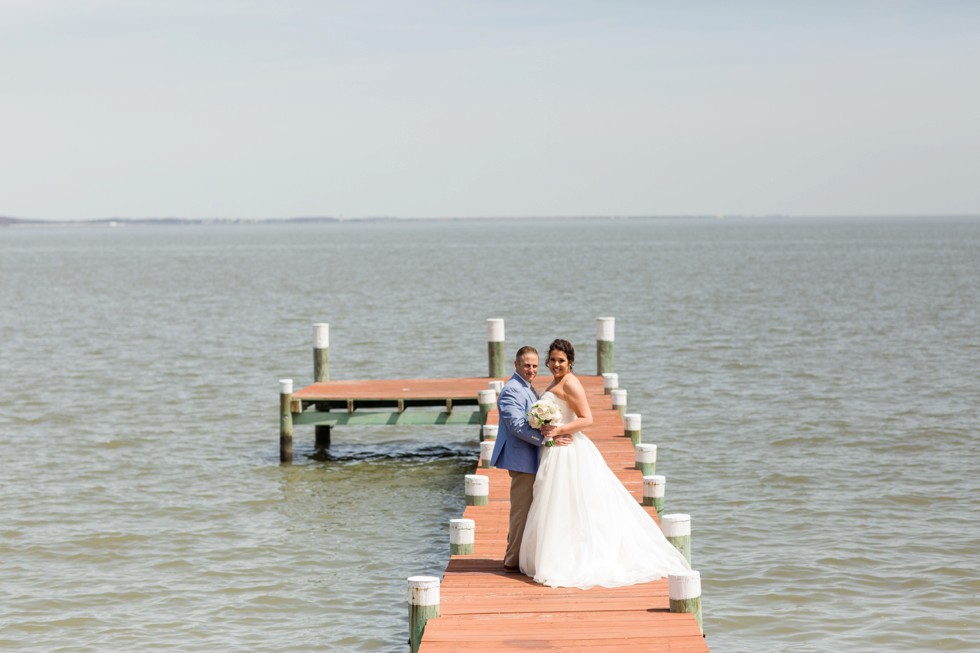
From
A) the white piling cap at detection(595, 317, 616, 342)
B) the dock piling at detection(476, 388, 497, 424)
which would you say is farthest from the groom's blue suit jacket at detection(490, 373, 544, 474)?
the white piling cap at detection(595, 317, 616, 342)

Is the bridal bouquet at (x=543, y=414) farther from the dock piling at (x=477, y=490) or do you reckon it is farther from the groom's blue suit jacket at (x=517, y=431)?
the dock piling at (x=477, y=490)

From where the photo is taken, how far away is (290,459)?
2273cm

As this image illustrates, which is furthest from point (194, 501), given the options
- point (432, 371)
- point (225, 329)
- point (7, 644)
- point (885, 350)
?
point (225, 329)

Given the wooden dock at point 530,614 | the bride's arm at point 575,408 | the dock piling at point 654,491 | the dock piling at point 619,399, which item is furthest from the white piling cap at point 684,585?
the dock piling at point 619,399

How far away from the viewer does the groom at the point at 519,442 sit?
10812 mm

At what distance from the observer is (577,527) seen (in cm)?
1086

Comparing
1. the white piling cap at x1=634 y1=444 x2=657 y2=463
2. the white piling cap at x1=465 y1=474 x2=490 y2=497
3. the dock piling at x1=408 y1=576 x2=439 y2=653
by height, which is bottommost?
the dock piling at x1=408 y1=576 x2=439 y2=653

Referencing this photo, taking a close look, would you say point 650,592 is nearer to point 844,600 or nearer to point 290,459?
point 844,600

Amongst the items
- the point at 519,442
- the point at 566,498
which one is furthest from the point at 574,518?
the point at 519,442

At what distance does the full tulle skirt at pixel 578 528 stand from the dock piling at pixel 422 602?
1.30 metres

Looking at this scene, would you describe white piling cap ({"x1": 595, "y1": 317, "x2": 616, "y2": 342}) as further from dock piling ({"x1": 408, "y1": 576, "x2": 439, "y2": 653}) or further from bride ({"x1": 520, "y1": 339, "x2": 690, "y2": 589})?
dock piling ({"x1": 408, "y1": 576, "x2": 439, "y2": 653})

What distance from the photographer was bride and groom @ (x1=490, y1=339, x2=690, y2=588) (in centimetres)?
1073

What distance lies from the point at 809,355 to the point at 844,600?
2480 centimetres

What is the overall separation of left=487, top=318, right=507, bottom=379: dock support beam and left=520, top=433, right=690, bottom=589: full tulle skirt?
41.1 feet
